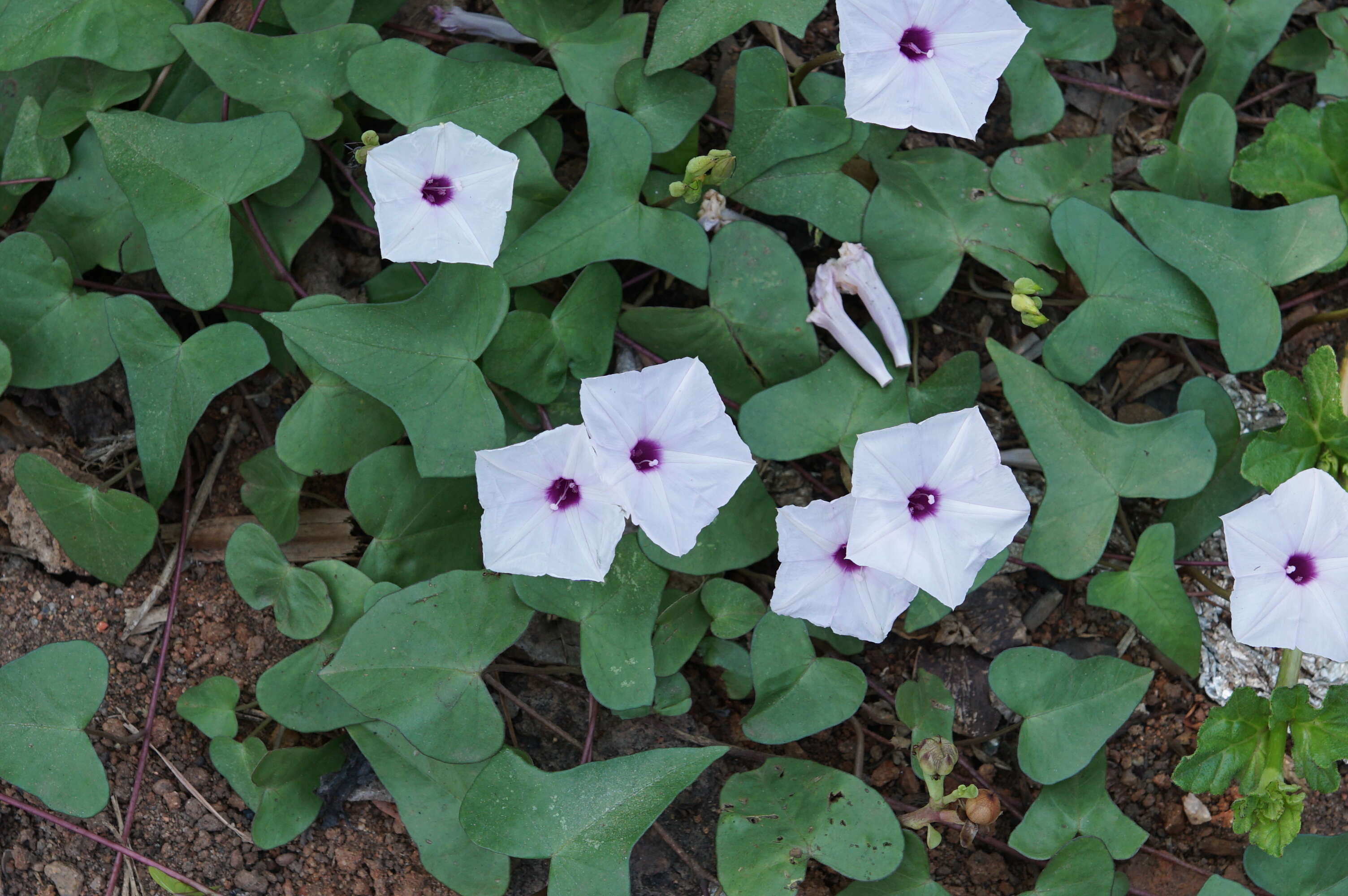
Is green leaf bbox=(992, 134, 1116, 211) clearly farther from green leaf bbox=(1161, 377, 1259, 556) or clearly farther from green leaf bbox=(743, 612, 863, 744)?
green leaf bbox=(743, 612, 863, 744)

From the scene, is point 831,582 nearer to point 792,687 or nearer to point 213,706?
point 792,687

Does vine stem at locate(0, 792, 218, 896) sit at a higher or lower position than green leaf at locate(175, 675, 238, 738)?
lower

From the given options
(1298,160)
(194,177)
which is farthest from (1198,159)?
(194,177)

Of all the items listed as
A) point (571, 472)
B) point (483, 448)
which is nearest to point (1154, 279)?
point (571, 472)

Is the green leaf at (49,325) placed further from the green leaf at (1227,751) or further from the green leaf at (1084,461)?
the green leaf at (1227,751)

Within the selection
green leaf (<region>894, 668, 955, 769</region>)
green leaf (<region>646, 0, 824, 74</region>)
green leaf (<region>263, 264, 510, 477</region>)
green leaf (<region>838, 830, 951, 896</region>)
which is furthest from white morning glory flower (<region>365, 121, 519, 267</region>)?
green leaf (<region>838, 830, 951, 896</region>)
